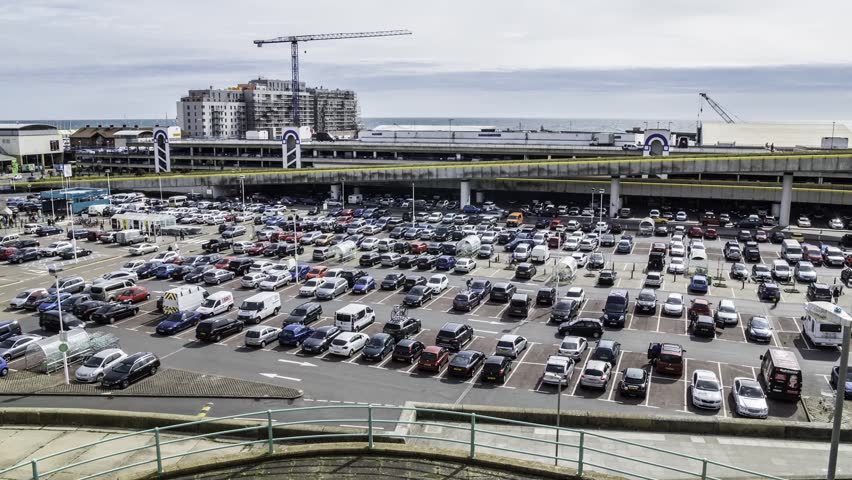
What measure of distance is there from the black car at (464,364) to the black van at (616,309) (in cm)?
930

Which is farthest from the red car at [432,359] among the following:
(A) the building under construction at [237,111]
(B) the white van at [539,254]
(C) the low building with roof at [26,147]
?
(A) the building under construction at [237,111]

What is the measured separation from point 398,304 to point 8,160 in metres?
112

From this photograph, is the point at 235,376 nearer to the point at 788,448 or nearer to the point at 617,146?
the point at 788,448

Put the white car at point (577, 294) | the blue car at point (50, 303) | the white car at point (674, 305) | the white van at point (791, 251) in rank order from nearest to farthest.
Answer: the white car at point (674, 305) < the blue car at point (50, 303) < the white car at point (577, 294) < the white van at point (791, 251)

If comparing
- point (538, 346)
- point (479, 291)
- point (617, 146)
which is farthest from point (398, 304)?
point (617, 146)

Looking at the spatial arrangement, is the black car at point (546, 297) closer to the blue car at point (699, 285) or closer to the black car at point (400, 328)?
the black car at point (400, 328)

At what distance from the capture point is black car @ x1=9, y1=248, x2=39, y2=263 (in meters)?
52.3

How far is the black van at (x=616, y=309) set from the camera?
35.0 metres

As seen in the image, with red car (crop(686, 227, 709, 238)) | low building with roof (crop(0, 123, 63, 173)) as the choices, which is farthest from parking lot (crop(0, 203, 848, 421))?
low building with roof (crop(0, 123, 63, 173))

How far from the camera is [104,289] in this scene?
41.5 m

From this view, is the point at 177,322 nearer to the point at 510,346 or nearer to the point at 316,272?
the point at 316,272

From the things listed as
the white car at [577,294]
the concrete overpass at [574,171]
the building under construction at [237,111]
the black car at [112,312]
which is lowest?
the black car at [112,312]

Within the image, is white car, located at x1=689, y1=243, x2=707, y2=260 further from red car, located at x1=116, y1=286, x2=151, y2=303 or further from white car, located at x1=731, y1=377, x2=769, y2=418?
red car, located at x1=116, y1=286, x2=151, y2=303

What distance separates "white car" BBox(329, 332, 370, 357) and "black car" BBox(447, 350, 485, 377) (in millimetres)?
5097
